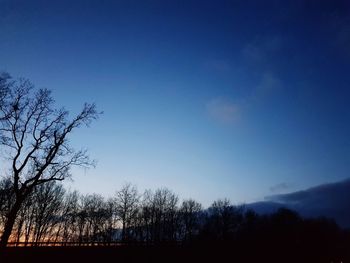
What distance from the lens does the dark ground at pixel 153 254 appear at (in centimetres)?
2195

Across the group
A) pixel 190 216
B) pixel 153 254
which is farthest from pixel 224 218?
pixel 153 254

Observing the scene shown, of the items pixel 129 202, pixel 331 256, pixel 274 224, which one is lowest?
pixel 331 256

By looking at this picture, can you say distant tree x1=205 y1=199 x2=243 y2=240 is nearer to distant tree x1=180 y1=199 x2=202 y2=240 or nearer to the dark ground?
distant tree x1=180 y1=199 x2=202 y2=240

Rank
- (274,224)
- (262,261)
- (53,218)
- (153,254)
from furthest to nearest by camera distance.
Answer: (274,224), (53,218), (262,261), (153,254)

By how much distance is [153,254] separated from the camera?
2834 cm

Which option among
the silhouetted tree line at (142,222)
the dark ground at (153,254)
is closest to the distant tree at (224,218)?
the silhouetted tree line at (142,222)

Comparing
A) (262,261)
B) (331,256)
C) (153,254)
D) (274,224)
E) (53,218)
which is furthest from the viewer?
(274,224)

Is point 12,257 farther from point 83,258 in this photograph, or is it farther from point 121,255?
point 121,255

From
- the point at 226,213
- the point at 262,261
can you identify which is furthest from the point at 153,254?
the point at 226,213

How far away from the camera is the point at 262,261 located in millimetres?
36531

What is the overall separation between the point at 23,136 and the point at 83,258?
1103 centimetres

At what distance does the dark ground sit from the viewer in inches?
864

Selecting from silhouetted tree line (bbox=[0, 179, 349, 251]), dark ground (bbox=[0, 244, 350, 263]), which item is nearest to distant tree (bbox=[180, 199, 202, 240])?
silhouetted tree line (bbox=[0, 179, 349, 251])

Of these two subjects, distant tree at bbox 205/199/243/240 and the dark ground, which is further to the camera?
distant tree at bbox 205/199/243/240
